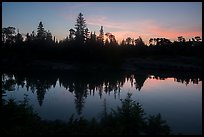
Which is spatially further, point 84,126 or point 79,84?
point 79,84

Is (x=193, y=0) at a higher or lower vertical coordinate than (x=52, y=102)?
higher

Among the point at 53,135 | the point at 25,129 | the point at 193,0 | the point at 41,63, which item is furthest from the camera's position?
the point at 41,63

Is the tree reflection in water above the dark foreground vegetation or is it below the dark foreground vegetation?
below

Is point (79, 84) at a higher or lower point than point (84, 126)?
lower

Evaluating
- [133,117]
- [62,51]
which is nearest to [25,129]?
[133,117]

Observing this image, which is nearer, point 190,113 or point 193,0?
point 193,0

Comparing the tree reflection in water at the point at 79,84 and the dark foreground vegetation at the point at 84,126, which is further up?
the dark foreground vegetation at the point at 84,126

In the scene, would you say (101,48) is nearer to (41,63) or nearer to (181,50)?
(41,63)

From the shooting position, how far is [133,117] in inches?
549

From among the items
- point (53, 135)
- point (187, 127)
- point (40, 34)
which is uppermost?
point (40, 34)

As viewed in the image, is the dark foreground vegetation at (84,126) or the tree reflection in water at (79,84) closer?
the dark foreground vegetation at (84,126)

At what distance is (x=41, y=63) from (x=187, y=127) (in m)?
58.8

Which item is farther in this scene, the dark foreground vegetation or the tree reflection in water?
the tree reflection in water

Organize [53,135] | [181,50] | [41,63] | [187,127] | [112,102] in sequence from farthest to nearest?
[181,50] < [41,63] < [112,102] < [187,127] < [53,135]
